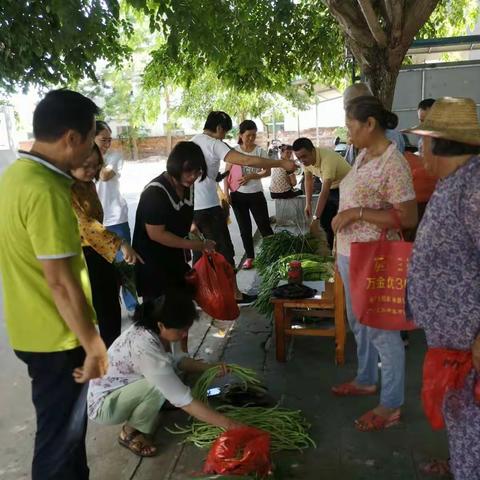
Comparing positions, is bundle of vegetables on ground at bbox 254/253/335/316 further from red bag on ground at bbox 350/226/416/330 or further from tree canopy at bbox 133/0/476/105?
tree canopy at bbox 133/0/476/105

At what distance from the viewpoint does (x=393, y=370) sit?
2.76 metres

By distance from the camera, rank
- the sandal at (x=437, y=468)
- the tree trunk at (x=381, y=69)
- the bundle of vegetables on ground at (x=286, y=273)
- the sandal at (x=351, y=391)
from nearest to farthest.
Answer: the sandal at (x=437, y=468), the sandal at (x=351, y=391), the bundle of vegetables on ground at (x=286, y=273), the tree trunk at (x=381, y=69)

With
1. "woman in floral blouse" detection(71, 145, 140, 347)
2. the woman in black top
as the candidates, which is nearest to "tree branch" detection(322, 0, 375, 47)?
the woman in black top

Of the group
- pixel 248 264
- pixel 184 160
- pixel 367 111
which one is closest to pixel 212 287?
pixel 184 160

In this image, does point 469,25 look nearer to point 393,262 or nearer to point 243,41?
point 243,41

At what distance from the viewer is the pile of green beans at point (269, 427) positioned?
2.76m

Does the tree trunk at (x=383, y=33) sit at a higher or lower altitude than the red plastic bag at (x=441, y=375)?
higher

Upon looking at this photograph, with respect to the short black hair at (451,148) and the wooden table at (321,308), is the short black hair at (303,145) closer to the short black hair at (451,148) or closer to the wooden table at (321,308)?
the wooden table at (321,308)

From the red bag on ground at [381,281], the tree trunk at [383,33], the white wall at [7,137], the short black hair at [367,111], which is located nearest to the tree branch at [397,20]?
the tree trunk at [383,33]

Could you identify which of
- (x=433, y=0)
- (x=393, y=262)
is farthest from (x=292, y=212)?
(x=393, y=262)

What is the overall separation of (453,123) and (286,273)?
8.64 feet

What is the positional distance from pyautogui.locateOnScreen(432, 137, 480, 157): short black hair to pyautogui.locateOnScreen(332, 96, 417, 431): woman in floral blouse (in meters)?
0.69

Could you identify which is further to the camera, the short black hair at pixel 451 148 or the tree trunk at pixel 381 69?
the tree trunk at pixel 381 69

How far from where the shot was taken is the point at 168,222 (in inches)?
126
